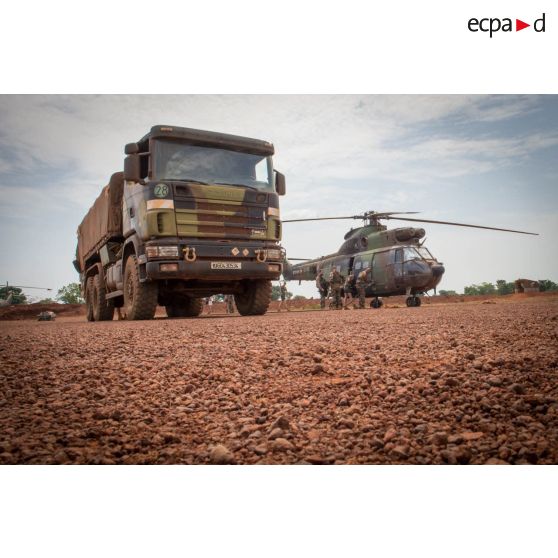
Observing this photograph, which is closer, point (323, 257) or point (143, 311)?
point (143, 311)

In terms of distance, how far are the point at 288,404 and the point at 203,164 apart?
535 cm

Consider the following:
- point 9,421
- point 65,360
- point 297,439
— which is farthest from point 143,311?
point 297,439

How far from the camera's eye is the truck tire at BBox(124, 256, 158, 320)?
24.0 ft

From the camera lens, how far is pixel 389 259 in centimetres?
Result: 1544

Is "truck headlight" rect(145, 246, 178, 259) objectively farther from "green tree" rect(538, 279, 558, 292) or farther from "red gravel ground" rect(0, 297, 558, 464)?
"green tree" rect(538, 279, 558, 292)

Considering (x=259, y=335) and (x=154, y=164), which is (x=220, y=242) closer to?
(x=154, y=164)

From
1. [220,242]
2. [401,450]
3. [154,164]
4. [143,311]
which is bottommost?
[401,450]

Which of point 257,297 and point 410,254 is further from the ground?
point 410,254

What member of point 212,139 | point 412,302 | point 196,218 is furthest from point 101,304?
point 412,302

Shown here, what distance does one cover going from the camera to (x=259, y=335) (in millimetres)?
4727

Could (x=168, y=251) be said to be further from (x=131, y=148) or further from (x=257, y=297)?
(x=257, y=297)

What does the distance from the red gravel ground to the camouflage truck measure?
3.22 meters

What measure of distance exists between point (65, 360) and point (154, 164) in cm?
396

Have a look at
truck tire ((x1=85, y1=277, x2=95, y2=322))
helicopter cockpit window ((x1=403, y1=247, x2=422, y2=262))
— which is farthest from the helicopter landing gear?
truck tire ((x1=85, y1=277, x2=95, y2=322))
